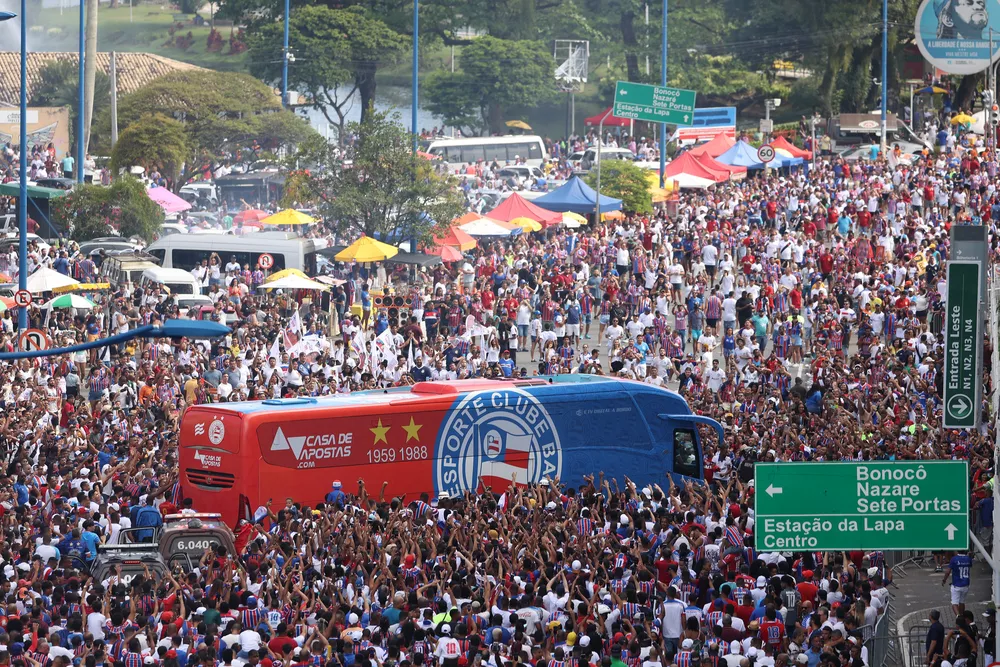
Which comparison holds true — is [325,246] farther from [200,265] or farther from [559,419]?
[559,419]

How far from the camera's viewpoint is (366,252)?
116 feet

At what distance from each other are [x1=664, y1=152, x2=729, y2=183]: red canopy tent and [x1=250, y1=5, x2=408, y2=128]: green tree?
23.5 meters

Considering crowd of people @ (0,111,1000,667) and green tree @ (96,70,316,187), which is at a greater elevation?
green tree @ (96,70,316,187)

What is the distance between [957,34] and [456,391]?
20.0 meters

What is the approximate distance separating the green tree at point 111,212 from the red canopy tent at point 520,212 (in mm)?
9929

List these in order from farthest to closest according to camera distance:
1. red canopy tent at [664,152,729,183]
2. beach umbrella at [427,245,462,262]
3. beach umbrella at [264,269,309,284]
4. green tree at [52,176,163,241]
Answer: red canopy tent at [664,152,729,183]
green tree at [52,176,163,241]
beach umbrella at [427,245,462,262]
beach umbrella at [264,269,309,284]

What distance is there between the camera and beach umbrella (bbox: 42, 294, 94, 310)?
103 feet

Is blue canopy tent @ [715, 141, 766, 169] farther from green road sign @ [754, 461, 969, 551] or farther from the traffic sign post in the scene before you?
green road sign @ [754, 461, 969, 551]

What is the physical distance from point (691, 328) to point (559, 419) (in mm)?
10372

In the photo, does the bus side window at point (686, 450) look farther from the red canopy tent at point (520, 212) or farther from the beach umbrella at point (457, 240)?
the red canopy tent at point (520, 212)

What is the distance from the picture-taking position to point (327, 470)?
19.5m

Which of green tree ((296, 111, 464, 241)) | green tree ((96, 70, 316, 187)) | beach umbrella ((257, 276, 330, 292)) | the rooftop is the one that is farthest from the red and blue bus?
the rooftop

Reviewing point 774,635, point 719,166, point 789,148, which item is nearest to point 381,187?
point 719,166

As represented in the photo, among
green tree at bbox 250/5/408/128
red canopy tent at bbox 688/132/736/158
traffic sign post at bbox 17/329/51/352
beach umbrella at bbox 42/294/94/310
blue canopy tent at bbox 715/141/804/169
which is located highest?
green tree at bbox 250/5/408/128
